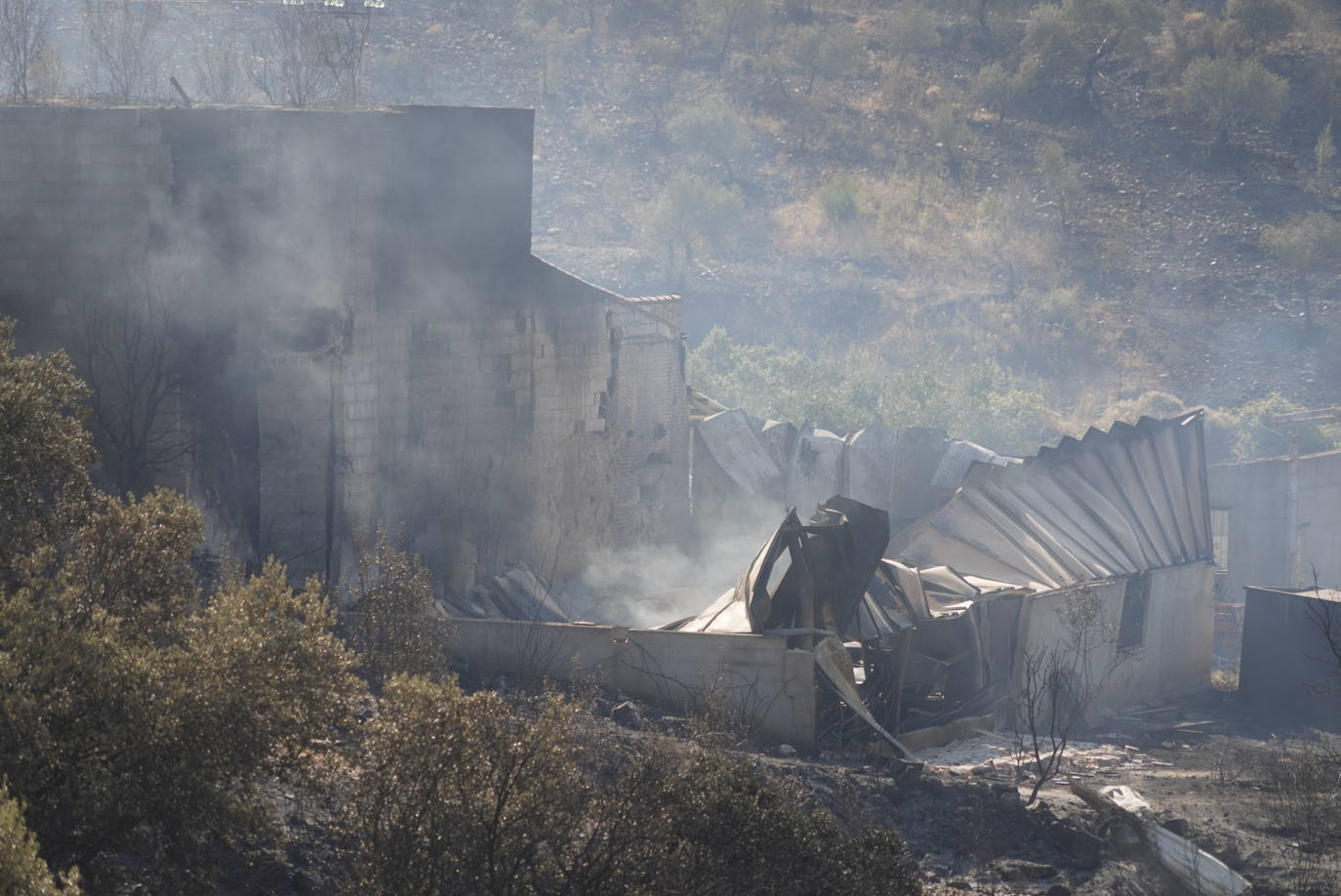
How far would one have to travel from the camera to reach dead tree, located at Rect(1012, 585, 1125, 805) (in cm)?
1436

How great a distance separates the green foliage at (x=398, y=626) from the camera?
11.4 meters

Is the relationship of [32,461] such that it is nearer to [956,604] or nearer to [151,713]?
[151,713]

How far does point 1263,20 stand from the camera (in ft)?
146

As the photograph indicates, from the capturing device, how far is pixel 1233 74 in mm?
40812

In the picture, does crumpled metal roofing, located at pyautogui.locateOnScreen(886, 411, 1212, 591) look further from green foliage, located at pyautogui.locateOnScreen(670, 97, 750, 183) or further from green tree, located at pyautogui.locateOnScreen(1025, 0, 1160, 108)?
green tree, located at pyautogui.locateOnScreen(1025, 0, 1160, 108)

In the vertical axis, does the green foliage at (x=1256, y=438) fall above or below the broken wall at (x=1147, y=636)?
above

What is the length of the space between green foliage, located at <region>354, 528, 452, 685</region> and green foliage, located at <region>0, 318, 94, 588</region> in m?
3.36

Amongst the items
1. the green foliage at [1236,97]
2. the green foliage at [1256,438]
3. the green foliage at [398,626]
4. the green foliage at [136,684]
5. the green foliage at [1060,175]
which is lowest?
the green foliage at [398,626]

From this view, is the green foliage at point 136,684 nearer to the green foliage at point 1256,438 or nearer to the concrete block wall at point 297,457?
the concrete block wall at point 297,457

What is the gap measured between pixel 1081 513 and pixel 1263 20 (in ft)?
111

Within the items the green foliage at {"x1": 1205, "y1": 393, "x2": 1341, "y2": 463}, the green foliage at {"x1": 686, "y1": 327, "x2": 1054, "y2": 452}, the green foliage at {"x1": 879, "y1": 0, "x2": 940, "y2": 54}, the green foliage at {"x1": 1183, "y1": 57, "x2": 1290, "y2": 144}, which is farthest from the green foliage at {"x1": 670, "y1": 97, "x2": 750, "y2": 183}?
the green foliage at {"x1": 1205, "y1": 393, "x2": 1341, "y2": 463}

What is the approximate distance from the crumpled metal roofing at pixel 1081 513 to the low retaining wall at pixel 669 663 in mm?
4755

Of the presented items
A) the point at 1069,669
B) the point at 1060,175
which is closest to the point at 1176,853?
the point at 1069,669

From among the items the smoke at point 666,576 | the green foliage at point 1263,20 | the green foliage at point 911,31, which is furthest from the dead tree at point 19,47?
the green foliage at point 1263,20
